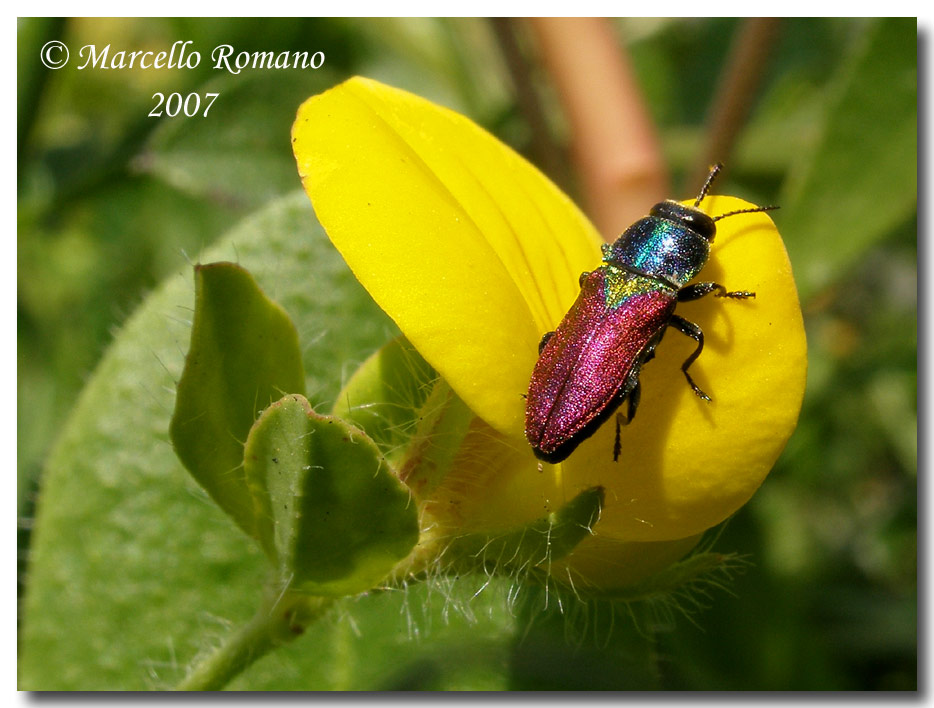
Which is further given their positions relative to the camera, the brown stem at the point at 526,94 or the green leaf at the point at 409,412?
the brown stem at the point at 526,94

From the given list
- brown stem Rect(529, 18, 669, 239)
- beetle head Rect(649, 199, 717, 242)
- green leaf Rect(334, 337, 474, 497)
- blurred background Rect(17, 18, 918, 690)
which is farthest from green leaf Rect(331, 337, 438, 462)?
brown stem Rect(529, 18, 669, 239)

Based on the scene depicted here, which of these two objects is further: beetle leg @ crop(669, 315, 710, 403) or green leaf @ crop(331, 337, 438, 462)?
green leaf @ crop(331, 337, 438, 462)

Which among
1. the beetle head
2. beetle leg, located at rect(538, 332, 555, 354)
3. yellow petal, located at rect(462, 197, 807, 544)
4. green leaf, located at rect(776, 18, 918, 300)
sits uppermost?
green leaf, located at rect(776, 18, 918, 300)

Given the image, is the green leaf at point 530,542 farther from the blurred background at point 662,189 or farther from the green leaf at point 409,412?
the blurred background at point 662,189

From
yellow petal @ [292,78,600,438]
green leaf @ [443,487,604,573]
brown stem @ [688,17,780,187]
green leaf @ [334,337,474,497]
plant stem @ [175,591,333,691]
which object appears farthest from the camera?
brown stem @ [688,17,780,187]

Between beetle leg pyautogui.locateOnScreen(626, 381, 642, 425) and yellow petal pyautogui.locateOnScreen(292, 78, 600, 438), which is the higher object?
yellow petal pyautogui.locateOnScreen(292, 78, 600, 438)

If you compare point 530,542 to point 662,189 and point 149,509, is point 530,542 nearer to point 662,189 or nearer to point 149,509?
point 149,509

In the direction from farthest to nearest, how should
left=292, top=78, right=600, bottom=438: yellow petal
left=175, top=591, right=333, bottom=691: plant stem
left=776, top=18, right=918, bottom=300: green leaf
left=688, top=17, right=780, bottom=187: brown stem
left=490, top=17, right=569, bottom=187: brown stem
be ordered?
left=490, top=17, right=569, bottom=187: brown stem, left=688, top=17, right=780, bottom=187: brown stem, left=776, top=18, right=918, bottom=300: green leaf, left=175, top=591, right=333, bottom=691: plant stem, left=292, top=78, right=600, bottom=438: yellow petal

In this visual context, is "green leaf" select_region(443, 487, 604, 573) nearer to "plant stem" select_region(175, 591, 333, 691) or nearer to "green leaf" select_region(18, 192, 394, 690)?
"plant stem" select_region(175, 591, 333, 691)

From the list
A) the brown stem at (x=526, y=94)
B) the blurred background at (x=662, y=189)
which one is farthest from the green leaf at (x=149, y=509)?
the brown stem at (x=526, y=94)
